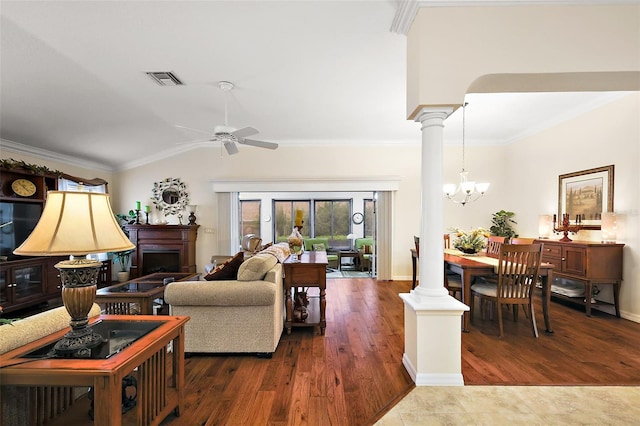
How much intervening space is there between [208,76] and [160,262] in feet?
12.9

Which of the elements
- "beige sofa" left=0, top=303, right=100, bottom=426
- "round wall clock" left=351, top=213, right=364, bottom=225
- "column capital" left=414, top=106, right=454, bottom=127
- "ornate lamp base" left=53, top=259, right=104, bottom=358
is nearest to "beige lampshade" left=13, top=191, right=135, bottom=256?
"ornate lamp base" left=53, top=259, right=104, bottom=358

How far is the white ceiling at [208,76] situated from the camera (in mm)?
2252

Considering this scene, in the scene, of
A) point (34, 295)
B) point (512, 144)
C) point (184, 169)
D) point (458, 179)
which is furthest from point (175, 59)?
point (512, 144)

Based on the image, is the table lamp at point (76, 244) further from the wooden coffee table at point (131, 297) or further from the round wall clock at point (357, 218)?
the round wall clock at point (357, 218)

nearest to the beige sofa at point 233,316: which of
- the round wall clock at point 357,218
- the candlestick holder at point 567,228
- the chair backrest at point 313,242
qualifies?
the candlestick holder at point 567,228

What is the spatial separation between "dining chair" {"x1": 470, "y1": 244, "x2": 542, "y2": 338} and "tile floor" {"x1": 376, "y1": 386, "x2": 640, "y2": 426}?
960 millimetres

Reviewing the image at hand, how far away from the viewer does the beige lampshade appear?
4.13 ft

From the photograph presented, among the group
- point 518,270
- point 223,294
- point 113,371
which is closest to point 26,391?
point 113,371

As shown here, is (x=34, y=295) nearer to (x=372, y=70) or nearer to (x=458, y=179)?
(x=372, y=70)

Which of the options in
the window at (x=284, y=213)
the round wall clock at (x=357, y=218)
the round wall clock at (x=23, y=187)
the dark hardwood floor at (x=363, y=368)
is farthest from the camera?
the window at (x=284, y=213)

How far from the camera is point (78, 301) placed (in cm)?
137

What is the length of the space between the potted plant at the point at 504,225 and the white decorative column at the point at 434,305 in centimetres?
418

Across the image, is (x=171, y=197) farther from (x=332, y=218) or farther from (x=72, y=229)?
(x=332, y=218)


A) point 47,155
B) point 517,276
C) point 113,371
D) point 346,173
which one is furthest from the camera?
point 346,173
